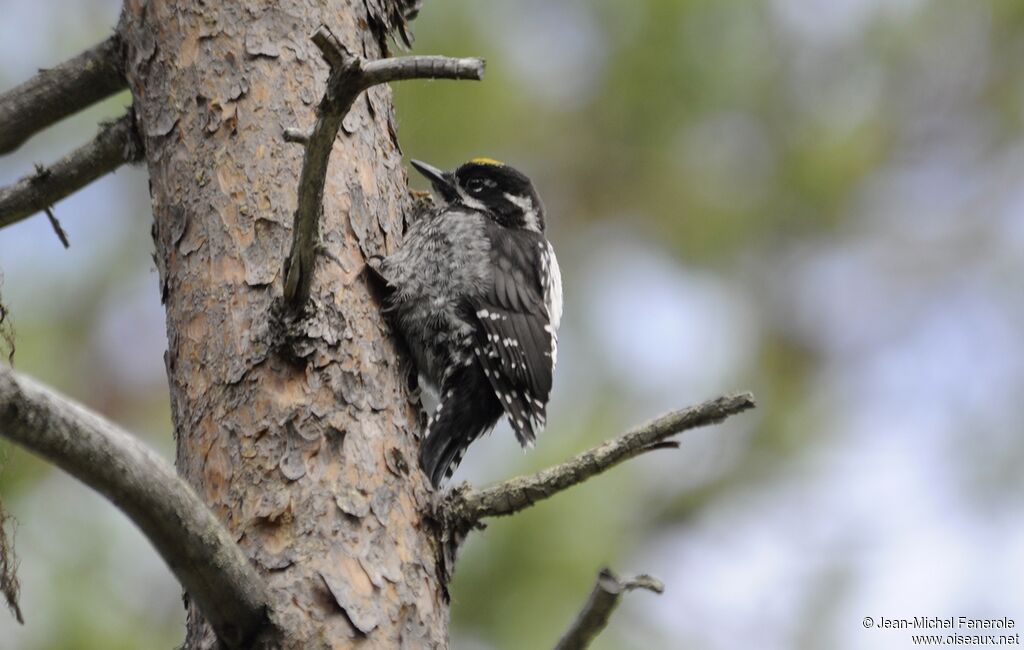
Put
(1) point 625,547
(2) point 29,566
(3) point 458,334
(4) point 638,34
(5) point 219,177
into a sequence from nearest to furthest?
(5) point 219,177
(3) point 458,334
(2) point 29,566
(1) point 625,547
(4) point 638,34

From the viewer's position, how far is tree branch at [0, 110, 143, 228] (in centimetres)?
292

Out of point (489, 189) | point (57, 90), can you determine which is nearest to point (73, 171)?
point (57, 90)

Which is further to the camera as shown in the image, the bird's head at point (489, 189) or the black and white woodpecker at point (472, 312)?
the bird's head at point (489, 189)

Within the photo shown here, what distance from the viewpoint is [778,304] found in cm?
628

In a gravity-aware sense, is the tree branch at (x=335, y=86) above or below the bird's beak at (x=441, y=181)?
below

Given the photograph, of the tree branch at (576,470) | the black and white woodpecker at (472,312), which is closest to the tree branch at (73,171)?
the black and white woodpecker at (472,312)

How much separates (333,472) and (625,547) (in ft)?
10.7

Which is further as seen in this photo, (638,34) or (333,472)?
(638,34)

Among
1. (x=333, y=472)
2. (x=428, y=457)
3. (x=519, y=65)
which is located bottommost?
(x=333, y=472)

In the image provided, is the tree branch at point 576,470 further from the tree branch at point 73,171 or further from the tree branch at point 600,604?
the tree branch at point 73,171

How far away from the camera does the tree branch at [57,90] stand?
9.70 ft

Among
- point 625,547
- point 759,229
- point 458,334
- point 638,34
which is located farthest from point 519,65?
point 458,334

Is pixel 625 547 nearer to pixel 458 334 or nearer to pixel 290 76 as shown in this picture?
pixel 458 334

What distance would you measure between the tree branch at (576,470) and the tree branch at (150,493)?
0.51m
